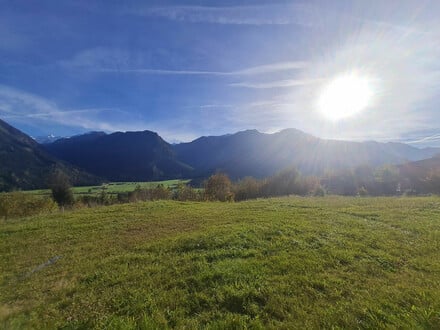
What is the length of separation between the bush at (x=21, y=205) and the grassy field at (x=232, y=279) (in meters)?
27.6


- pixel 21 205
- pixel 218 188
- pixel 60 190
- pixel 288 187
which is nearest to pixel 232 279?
pixel 21 205

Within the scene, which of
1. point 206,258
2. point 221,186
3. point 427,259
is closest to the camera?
point 427,259

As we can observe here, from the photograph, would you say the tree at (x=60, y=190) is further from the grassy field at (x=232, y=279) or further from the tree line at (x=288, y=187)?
the grassy field at (x=232, y=279)

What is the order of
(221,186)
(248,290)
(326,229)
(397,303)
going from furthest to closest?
(221,186), (326,229), (248,290), (397,303)

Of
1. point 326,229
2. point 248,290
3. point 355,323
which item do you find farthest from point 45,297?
point 326,229

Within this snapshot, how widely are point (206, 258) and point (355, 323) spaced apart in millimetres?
5497

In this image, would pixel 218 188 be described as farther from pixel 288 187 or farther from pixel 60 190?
pixel 60 190

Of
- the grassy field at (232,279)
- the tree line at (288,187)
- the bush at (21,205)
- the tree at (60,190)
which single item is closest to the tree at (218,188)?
the tree line at (288,187)

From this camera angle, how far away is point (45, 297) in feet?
24.2

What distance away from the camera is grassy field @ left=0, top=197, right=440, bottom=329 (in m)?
5.70

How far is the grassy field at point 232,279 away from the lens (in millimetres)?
5699

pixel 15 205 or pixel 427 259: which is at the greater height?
pixel 427 259

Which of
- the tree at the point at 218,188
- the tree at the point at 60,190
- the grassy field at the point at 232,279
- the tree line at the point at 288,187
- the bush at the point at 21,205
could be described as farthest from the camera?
the tree at the point at 218,188

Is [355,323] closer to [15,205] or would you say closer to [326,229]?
[326,229]
